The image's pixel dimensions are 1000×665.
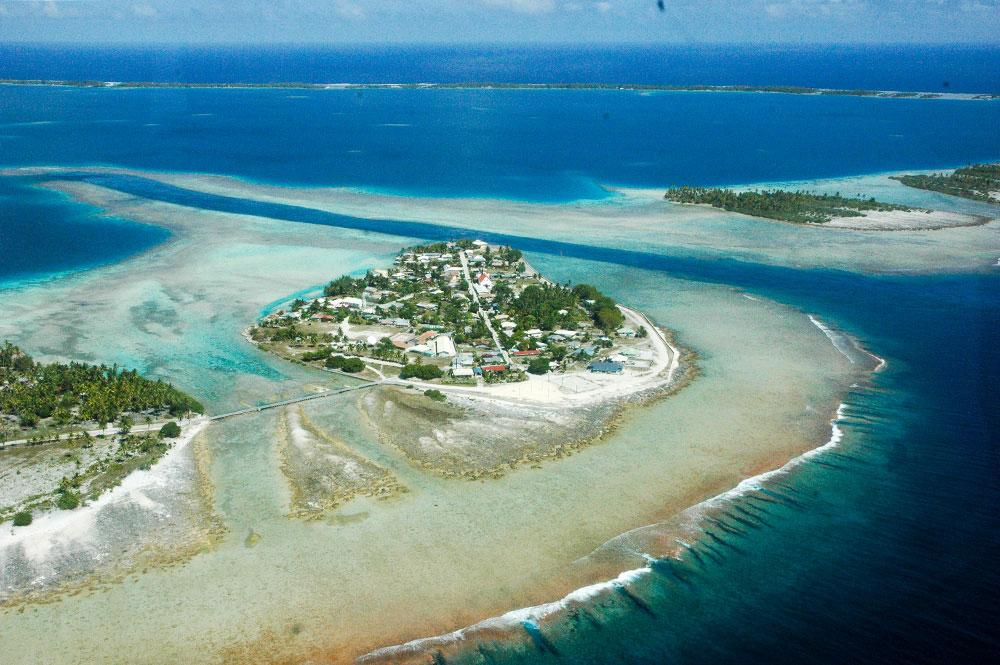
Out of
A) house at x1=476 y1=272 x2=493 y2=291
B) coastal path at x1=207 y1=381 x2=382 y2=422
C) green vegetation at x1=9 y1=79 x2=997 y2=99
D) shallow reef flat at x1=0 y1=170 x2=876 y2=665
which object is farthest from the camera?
green vegetation at x1=9 y1=79 x2=997 y2=99

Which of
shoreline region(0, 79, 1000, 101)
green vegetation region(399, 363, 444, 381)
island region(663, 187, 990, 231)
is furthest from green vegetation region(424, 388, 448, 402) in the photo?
shoreline region(0, 79, 1000, 101)

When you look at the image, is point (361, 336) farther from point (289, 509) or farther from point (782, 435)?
point (782, 435)

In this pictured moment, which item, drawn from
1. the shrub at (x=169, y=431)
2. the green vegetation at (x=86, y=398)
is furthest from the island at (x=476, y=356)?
the green vegetation at (x=86, y=398)

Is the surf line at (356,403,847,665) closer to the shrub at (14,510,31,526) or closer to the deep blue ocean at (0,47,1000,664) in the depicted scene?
the deep blue ocean at (0,47,1000,664)

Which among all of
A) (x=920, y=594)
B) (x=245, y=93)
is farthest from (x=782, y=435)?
(x=245, y=93)

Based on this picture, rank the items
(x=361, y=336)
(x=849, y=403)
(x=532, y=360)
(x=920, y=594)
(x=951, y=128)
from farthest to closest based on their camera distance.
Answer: (x=951, y=128), (x=361, y=336), (x=532, y=360), (x=849, y=403), (x=920, y=594)

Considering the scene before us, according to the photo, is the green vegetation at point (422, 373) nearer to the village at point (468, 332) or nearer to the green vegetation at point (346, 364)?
the village at point (468, 332)
